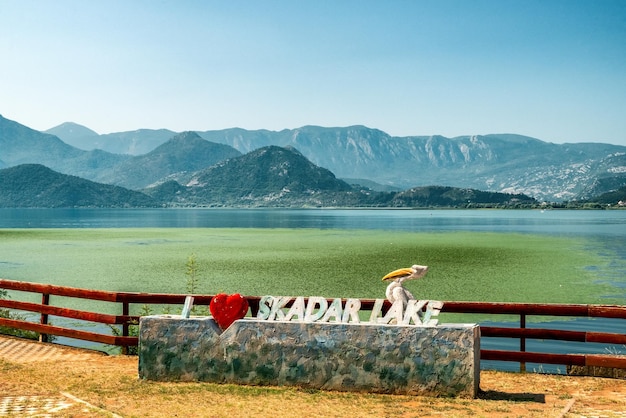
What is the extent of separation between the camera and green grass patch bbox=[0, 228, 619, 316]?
1431 inches

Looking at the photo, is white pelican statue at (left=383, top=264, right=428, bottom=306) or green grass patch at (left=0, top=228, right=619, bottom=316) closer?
white pelican statue at (left=383, top=264, right=428, bottom=306)

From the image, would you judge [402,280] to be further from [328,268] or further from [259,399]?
[328,268]

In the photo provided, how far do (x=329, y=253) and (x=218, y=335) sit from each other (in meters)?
50.1

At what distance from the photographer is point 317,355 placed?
11391 millimetres

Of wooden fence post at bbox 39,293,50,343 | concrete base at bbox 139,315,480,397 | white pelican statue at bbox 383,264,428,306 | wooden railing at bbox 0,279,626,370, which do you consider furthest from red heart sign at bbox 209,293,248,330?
wooden fence post at bbox 39,293,50,343

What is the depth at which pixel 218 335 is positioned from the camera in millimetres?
11883

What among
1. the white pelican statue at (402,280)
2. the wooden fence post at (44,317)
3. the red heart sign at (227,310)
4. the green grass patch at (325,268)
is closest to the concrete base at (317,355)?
the red heart sign at (227,310)

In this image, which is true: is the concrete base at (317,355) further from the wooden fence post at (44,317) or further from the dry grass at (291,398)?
the wooden fence post at (44,317)

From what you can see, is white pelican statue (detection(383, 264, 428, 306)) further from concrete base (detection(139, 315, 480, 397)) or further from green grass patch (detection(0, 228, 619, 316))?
green grass patch (detection(0, 228, 619, 316))

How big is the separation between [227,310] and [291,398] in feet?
7.06

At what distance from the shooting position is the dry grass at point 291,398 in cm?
1005

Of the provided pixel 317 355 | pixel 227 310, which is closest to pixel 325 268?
pixel 227 310

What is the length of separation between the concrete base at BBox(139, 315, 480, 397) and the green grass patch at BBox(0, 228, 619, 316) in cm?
2109

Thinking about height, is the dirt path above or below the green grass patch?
above
